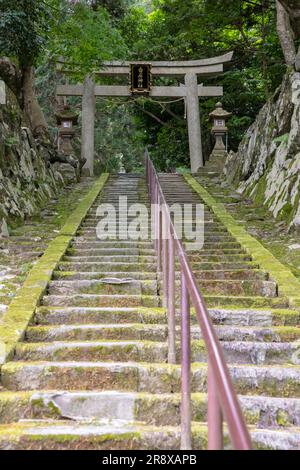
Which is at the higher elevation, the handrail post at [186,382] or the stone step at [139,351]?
the handrail post at [186,382]

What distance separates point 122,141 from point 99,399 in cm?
2226

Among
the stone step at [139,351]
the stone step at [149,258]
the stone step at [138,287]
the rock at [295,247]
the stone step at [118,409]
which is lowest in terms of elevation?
the stone step at [118,409]

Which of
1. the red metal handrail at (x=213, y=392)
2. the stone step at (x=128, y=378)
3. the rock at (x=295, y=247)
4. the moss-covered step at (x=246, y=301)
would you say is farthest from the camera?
the rock at (x=295, y=247)

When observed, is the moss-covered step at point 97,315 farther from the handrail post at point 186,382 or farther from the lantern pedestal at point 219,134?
the lantern pedestal at point 219,134

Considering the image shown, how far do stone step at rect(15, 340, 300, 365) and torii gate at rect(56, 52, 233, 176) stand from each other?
12.8 meters

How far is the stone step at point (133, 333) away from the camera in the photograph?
3793mm

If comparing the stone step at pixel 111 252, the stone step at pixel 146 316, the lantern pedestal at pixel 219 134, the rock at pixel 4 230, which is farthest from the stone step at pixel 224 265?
the lantern pedestal at pixel 219 134

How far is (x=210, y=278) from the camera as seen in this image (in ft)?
17.2

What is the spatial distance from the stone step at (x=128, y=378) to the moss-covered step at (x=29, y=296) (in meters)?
0.22

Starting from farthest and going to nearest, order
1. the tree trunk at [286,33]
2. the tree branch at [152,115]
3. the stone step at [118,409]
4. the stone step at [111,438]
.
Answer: the tree branch at [152,115]
the tree trunk at [286,33]
the stone step at [118,409]
the stone step at [111,438]

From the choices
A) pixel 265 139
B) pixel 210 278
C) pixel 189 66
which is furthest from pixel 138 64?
pixel 210 278

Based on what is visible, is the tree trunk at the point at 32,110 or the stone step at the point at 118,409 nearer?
the stone step at the point at 118,409

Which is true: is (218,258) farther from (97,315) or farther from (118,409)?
(118,409)

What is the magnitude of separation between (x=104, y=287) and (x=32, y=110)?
420 inches
